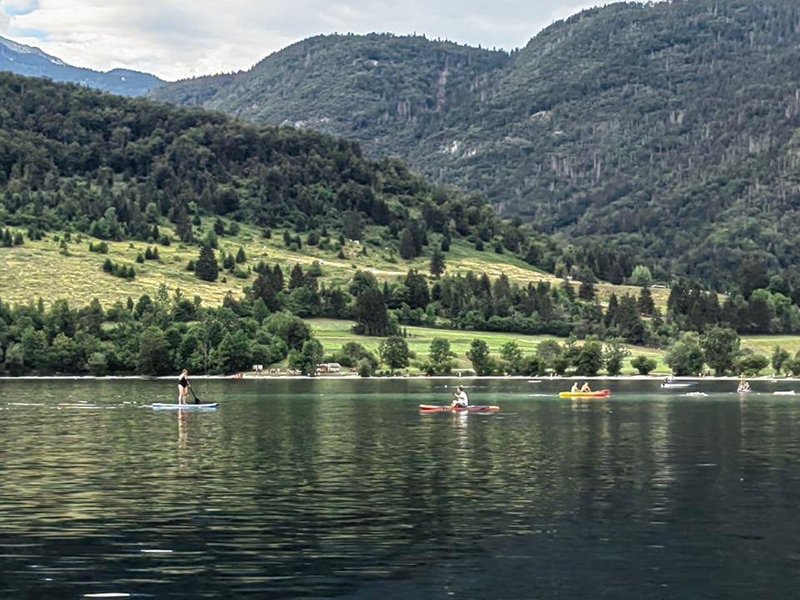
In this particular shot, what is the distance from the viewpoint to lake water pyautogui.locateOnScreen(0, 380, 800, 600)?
43938mm

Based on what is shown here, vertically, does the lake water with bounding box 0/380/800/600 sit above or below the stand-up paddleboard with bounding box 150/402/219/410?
below

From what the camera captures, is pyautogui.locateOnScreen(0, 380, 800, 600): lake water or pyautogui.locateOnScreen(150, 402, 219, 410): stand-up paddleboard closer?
pyautogui.locateOnScreen(0, 380, 800, 600): lake water

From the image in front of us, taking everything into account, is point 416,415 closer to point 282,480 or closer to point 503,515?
point 282,480

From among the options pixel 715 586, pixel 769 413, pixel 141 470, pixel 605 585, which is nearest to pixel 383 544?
pixel 605 585

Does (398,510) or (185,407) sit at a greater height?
(185,407)

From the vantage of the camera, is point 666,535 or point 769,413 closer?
point 666,535

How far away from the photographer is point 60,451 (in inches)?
3501

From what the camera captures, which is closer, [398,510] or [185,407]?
[398,510]

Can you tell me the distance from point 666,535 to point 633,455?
1392 inches

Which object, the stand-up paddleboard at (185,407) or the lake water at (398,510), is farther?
the stand-up paddleboard at (185,407)

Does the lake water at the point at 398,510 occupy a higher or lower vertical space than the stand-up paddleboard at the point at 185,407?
lower

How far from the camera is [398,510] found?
5959 cm

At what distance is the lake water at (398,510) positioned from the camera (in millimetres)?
43938

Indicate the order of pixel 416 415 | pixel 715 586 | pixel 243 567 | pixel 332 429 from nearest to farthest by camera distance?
1. pixel 715 586
2. pixel 243 567
3. pixel 332 429
4. pixel 416 415
